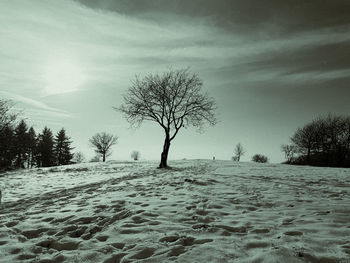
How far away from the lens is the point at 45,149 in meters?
54.1

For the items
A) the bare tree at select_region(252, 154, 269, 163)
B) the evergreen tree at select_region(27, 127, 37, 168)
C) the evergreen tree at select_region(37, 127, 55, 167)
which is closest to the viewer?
the evergreen tree at select_region(27, 127, 37, 168)

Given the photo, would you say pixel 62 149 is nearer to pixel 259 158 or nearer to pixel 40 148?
pixel 40 148

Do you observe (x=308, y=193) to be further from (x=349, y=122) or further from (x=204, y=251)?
(x=349, y=122)

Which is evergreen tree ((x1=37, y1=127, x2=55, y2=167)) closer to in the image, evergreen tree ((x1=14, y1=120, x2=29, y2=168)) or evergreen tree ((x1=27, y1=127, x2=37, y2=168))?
evergreen tree ((x1=27, y1=127, x2=37, y2=168))

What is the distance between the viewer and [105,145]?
6619cm

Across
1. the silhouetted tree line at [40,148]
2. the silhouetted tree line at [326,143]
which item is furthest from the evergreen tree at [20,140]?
the silhouetted tree line at [326,143]

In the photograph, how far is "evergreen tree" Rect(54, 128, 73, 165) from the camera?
57781 millimetres

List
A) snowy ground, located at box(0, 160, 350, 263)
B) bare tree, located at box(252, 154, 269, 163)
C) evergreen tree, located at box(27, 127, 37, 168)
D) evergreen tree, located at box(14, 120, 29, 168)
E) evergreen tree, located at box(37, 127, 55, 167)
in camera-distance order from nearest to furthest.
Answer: snowy ground, located at box(0, 160, 350, 263), evergreen tree, located at box(14, 120, 29, 168), evergreen tree, located at box(27, 127, 37, 168), evergreen tree, located at box(37, 127, 55, 167), bare tree, located at box(252, 154, 269, 163)

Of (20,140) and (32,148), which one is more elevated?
(20,140)

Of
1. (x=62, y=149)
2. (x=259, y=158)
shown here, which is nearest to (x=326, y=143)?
(x=259, y=158)

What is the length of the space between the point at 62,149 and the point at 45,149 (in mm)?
4886

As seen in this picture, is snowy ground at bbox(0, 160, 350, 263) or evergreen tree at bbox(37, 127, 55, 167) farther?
evergreen tree at bbox(37, 127, 55, 167)

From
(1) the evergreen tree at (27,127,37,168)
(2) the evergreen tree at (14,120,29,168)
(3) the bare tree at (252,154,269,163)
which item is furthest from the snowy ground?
(3) the bare tree at (252,154,269,163)

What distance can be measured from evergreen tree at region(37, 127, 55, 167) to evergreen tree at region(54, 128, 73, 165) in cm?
158
